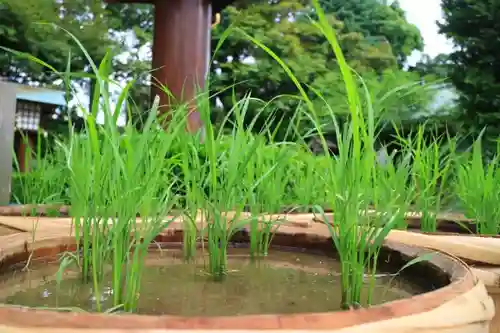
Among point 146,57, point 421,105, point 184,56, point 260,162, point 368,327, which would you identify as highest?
point 146,57

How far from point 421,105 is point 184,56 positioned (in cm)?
566

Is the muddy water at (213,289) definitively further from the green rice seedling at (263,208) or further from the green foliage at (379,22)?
the green foliage at (379,22)

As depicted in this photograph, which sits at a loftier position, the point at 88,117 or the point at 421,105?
the point at 421,105

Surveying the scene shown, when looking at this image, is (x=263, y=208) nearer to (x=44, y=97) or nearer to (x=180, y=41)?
(x=180, y=41)

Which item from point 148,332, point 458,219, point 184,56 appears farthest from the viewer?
point 184,56

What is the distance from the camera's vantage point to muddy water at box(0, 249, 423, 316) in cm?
47

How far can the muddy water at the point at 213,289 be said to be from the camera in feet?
1.54

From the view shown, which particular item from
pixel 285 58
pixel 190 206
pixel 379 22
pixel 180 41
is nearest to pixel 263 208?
pixel 190 206

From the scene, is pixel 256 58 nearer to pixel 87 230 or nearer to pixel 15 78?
pixel 15 78

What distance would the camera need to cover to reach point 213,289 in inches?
21.3

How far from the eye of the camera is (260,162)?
0.82m

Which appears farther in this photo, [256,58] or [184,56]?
[256,58]

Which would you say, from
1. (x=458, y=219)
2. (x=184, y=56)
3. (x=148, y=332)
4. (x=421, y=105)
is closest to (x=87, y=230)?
(x=148, y=332)

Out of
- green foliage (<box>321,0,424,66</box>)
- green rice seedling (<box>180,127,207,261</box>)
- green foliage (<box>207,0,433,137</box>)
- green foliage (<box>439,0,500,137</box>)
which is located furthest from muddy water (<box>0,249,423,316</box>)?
green foliage (<box>321,0,424,66</box>)
